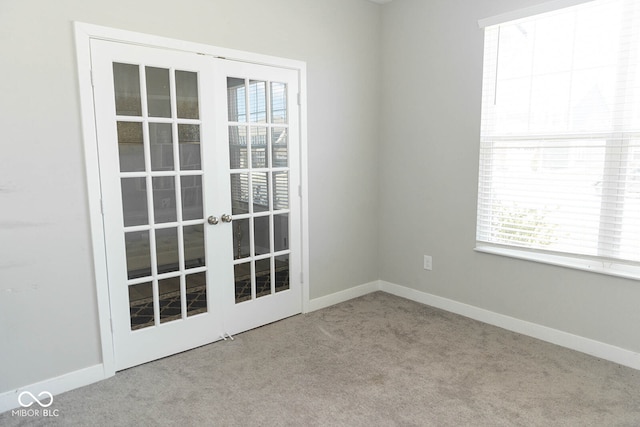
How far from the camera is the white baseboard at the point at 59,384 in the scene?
2404 mm

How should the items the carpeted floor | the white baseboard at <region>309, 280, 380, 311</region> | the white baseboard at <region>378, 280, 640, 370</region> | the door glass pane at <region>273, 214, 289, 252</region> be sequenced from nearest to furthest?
the carpeted floor
the white baseboard at <region>378, 280, 640, 370</region>
the door glass pane at <region>273, 214, 289, 252</region>
the white baseboard at <region>309, 280, 380, 311</region>

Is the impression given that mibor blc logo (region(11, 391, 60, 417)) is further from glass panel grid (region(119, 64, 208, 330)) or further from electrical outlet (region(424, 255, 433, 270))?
electrical outlet (region(424, 255, 433, 270))

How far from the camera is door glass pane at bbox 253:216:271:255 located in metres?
3.42

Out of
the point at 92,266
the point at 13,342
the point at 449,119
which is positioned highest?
the point at 449,119

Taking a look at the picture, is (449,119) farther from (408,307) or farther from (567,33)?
(408,307)

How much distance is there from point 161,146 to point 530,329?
301cm

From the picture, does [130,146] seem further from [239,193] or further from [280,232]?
[280,232]

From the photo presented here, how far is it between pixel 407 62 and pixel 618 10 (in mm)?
1612

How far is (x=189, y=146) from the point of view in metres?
2.98

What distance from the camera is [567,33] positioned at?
296 centimetres

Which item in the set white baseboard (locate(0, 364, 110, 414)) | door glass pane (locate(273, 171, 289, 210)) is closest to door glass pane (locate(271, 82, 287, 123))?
door glass pane (locate(273, 171, 289, 210))

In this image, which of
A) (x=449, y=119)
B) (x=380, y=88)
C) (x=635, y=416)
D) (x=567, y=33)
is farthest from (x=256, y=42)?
(x=635, y=416)

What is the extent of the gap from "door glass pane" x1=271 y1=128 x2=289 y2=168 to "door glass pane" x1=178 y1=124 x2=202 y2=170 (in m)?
0.64

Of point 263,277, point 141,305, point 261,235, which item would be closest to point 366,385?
point 263,277
